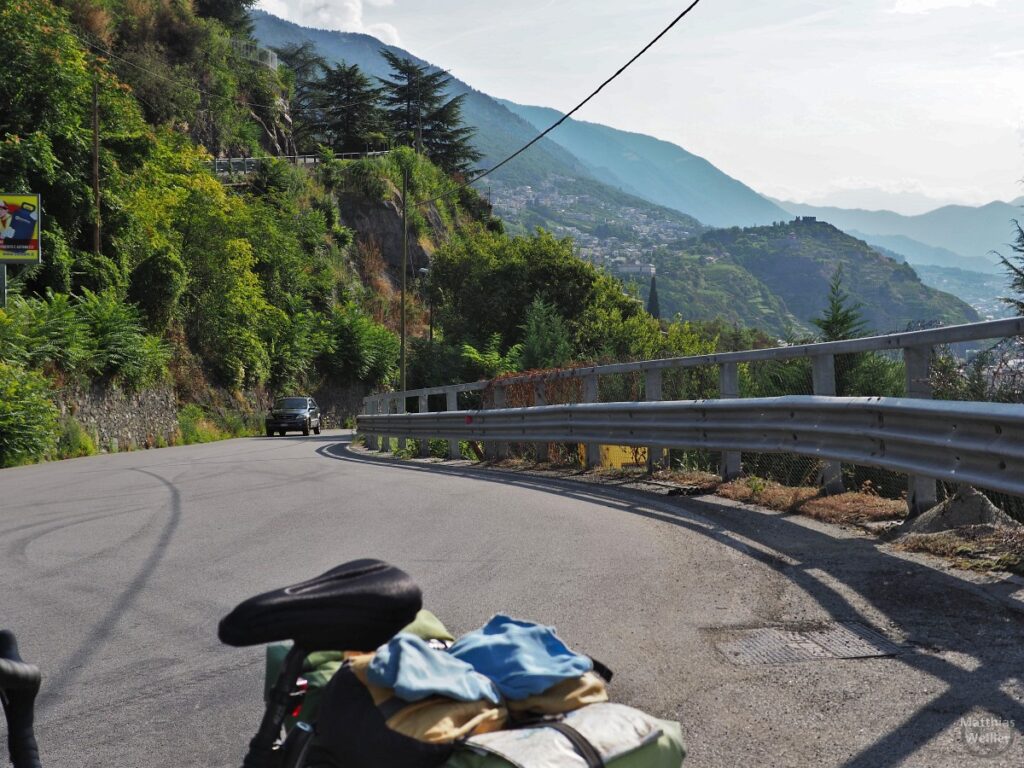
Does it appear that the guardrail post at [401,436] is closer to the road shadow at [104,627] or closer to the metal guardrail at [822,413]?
the metal guardrail at [822,413]

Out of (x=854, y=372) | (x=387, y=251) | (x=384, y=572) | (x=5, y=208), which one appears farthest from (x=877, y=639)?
(x=387, y=251)

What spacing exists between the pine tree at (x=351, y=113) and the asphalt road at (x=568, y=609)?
91.9m

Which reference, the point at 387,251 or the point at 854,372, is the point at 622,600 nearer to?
the point at 854,372

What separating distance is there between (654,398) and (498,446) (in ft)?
18.9

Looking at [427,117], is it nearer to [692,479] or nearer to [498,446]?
[498,446]

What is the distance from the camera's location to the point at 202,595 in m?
6.23

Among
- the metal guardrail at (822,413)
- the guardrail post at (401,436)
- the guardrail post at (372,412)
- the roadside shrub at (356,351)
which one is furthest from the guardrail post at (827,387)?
the roadside shrub at (356,351)

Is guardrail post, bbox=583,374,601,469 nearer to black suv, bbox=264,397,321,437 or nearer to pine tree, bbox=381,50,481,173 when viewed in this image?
black suv, bbox=264,397,321,437

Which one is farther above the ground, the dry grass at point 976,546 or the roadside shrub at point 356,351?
the dry grass at point 976,546

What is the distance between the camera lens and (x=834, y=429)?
7926mm

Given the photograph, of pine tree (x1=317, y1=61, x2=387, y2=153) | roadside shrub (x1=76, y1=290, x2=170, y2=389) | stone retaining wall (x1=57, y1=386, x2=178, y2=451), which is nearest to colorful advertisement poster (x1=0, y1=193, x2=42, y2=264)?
roadside shrub (x1=76, y1=290, x2=170, y2=389)

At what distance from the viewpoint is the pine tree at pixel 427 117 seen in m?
105

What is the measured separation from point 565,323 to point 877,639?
46.0 metres

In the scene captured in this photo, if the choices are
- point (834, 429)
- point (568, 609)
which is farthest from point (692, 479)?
point (568, 609)
